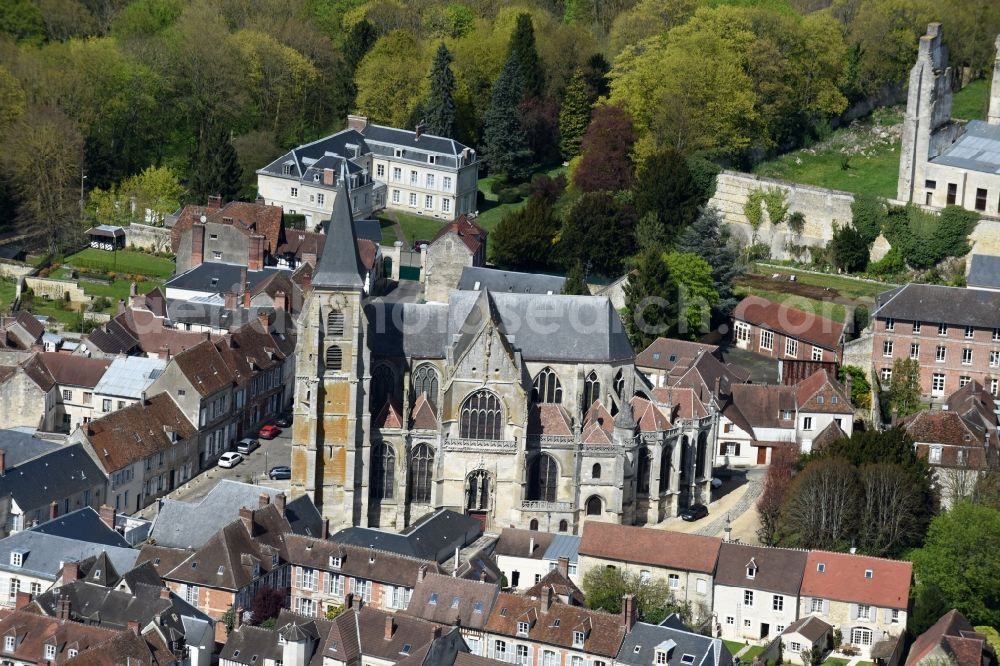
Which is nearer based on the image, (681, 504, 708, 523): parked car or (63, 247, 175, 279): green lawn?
(681, 504, 708, 523): parked car

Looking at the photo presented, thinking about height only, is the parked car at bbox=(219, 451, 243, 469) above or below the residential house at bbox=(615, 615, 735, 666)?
above

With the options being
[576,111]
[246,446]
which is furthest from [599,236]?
[246,446]

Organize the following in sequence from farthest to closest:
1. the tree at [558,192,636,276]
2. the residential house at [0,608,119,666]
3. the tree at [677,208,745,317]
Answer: the tree at [558,192,636,276]
the tree at [677,208,745,317]
the residential house at [0,608,119,666]

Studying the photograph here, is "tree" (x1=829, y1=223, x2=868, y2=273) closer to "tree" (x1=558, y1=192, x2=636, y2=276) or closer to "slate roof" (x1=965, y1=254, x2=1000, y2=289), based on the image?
"slate roof" (x1=965, y1=254, x2=1000, y2=289)

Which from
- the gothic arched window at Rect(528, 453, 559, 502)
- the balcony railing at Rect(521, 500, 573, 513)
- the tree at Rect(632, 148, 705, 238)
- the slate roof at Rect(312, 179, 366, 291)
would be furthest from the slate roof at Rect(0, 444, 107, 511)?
the tree at Rect(632, 148, 705, 238)

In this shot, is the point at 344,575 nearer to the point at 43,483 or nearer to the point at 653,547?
the point at 653,547

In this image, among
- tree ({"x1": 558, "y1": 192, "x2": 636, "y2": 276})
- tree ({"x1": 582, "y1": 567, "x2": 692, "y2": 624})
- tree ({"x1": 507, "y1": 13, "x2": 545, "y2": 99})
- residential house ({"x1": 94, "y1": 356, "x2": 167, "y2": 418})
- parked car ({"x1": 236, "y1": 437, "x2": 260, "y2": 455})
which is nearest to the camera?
tree ({"x1": 582, "y1": 567, "x2": 692, "y2": 624})

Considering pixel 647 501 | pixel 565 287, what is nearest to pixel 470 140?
pixel 565 287
